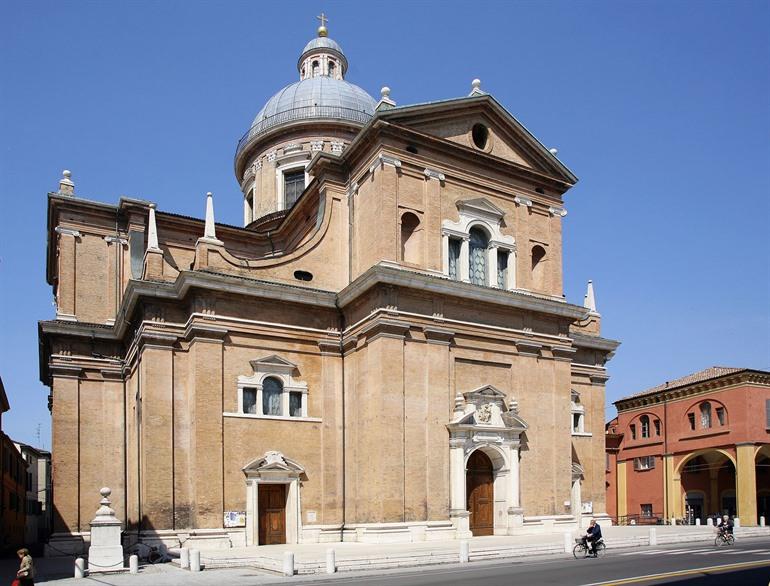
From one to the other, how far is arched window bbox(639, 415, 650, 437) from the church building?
2846 cm

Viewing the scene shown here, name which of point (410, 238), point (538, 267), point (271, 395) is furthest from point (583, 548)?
point (538, 267)

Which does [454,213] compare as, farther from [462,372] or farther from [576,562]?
[576,562]

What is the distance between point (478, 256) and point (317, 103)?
18353 millimetres

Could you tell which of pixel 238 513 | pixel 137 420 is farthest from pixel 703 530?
pixel 137 420

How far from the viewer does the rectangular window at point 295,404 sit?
29.6m

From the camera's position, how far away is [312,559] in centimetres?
2236

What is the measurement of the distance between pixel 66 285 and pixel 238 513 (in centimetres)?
1364

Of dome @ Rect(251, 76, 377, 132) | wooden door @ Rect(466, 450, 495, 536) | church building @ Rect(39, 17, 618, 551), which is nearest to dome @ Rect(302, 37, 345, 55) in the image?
dome @ Rect(251, 76, 377, 132)

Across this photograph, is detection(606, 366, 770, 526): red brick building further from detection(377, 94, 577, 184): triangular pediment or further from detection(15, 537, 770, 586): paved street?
detection(15, 537, 770, 586): paved street

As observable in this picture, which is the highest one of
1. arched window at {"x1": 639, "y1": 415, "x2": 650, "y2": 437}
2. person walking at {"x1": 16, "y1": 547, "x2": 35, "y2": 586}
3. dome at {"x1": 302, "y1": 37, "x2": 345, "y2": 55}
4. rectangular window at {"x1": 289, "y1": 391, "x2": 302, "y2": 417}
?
dome at {"x1": 302, "y1": 37, "x2": 345, "y2": 55}

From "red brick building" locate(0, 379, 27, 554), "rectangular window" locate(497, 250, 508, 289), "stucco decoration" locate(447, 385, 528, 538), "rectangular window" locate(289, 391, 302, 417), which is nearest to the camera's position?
"stucco decoration" locate(447, 385, 528, 538)

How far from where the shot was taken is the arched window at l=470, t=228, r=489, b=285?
104ft

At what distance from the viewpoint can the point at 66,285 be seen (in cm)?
3394

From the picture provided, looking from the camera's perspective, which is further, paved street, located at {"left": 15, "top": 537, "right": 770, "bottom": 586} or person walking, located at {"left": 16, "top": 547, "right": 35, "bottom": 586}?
paved street, located at {"left": 15, "top": 537, "right": 770, "bottom": 586}
